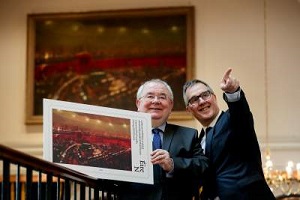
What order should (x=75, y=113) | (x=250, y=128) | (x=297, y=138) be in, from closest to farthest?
(x=75, y=113), (x=250, y=128), (x=297, y=138)

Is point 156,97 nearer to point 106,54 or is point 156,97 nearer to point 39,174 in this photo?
point 39,174

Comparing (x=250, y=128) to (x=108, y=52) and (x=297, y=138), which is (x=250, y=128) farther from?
(x=108, y=52)

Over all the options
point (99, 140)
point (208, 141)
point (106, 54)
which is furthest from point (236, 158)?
point (106, 54)

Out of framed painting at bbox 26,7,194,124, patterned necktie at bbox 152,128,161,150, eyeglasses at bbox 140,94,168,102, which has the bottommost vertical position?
patterned necktie at bbox 152,128,161,150

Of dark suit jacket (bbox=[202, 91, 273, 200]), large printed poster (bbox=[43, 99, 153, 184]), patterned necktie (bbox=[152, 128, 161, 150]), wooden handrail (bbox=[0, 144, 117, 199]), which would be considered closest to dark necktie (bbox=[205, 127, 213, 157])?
dark suit jacket (bbox=[202, 91, 273, 200])

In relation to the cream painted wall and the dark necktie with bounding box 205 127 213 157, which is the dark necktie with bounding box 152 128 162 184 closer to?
the dark necktie with bounding box 205 127 213 157

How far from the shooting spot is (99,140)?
324 cm

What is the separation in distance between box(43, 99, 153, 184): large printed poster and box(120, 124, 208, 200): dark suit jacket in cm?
14

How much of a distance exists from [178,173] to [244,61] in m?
6.27

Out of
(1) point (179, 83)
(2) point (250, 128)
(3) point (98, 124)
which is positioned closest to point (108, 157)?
(3) point (98, 124)

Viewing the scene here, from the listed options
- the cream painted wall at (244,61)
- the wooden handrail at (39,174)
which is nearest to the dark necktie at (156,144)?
the wooden handrail at (39,174)

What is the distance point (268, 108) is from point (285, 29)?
51.3 inches

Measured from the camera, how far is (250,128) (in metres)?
3.38

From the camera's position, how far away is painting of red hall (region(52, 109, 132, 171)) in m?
3.09
